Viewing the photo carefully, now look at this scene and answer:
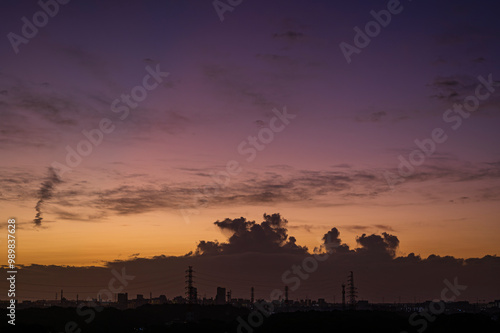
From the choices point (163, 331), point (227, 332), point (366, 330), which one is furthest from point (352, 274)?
point (163, 331)

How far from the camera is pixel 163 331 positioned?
179375 millimetres

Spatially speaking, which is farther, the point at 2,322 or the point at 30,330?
the point at 2,322

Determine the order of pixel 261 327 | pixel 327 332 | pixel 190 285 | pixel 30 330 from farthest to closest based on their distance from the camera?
pixel 261 327 < pixel 190 285 < pixel 327 332 < pixel 30 330

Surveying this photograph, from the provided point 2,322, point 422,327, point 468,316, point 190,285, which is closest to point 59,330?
point 2,322

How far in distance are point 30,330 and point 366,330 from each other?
9619 centimetres

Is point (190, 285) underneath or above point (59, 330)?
above

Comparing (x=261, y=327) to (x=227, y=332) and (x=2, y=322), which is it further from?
(x=2, y=322)

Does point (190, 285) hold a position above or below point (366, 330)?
above

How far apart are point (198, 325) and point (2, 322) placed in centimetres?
6352

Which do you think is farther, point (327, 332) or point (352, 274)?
point (352, 274)

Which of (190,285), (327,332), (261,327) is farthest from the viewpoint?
(261,327)

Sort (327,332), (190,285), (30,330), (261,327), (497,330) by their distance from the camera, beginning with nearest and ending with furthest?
(30,330) < (497,330) < (327,332) < (190,285) < (261,327)

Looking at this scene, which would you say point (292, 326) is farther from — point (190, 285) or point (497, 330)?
point (497, 330)

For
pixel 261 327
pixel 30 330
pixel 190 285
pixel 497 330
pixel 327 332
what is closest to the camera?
pixel 30 330
